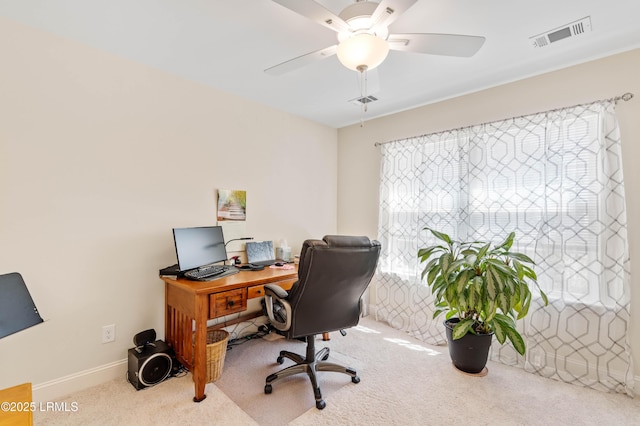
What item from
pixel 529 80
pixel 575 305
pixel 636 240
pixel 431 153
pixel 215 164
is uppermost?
pixel 529 80

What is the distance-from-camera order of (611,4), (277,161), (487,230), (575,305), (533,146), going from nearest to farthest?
1. (611,4)
2. (575,305)
3. (533,146)
4. (487,230)
5. (277,161)

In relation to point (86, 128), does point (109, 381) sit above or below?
below

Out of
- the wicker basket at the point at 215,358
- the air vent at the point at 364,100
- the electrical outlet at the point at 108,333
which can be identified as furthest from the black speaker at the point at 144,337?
the air vent at the point at 364,100

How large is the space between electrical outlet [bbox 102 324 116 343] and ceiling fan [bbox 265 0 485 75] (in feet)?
7.71

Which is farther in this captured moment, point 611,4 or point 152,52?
point 152,52

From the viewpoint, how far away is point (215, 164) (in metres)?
2.71

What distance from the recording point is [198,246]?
2316 millimetres

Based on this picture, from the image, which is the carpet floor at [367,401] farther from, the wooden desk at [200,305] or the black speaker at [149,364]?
the wooden desk at [200,305]

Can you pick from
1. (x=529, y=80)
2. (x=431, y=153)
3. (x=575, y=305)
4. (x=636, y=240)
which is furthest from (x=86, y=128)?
(x=636, y=240)

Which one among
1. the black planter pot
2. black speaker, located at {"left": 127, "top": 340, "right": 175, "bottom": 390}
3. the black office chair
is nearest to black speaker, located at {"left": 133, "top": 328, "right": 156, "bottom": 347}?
black speaker, located at {"left": 127, "top": 340, "right": 175, "bottom": 390}

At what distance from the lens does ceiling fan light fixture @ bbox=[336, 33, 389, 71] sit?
1.39 m

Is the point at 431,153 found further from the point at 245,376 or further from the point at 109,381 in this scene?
the point at 109,381

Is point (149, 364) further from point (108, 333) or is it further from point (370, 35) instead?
point (370, 35)

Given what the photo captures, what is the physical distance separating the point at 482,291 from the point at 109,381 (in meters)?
2.75
